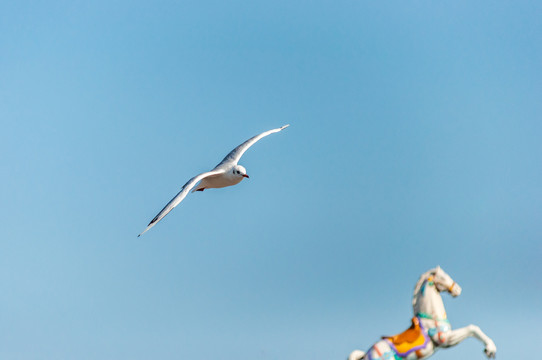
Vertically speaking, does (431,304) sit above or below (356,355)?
above

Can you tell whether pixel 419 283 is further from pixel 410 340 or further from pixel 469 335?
pixel 469 335

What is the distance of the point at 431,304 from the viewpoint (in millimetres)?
18203

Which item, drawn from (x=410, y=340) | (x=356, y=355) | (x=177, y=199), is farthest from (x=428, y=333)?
(x=177, y=199)

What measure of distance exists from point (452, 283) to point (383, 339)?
199cm

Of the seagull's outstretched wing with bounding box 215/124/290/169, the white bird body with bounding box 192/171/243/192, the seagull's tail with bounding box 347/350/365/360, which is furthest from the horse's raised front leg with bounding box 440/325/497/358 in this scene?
the seagull's outstretched wing with bounding box 215/124/290/169

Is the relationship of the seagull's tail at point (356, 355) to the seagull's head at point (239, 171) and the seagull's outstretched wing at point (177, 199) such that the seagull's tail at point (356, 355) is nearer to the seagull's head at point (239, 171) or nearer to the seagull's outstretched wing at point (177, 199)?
the seagull's outstretched wing at point (177, 199)

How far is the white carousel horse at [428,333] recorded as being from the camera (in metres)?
18.0

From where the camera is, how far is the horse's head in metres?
18.3

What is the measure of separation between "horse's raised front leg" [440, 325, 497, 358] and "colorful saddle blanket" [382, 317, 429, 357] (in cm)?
45

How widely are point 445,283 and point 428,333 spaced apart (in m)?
1.18

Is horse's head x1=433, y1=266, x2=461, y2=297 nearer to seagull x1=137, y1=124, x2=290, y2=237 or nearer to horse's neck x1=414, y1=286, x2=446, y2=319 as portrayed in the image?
horse's neck x1=414, y1=286, x2=446, y2=319

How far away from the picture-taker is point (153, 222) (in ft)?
83.4

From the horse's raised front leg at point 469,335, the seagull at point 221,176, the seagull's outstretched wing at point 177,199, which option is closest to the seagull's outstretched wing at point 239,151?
the seagull at point 221,176

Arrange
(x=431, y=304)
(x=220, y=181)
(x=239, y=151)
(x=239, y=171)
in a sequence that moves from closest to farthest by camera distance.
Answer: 1. (x=431, y=304)
2. (x=239, y=171)
3. (x=220, y=181)
4. (x=239, y=151)
